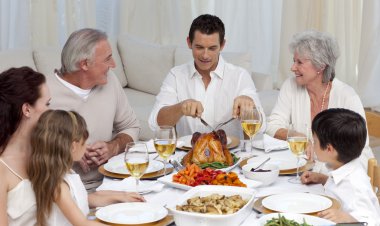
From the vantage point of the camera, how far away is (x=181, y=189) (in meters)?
2.27

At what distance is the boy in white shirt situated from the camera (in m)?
2.13

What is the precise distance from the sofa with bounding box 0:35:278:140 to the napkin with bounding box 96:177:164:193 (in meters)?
2.46

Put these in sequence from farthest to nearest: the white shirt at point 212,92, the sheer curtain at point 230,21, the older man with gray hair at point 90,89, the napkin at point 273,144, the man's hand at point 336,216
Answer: the sheer curtain at point 230,21 → the white shirt at point 212,92 → the older man with gray hair at point 90,89 → the napkin at point 273,144 → the man's hand at point 336,216

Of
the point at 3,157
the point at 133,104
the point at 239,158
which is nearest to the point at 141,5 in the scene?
the point at 133,104

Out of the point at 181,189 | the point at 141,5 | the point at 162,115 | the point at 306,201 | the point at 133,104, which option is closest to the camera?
the point at 306,201

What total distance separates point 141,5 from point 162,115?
336cm

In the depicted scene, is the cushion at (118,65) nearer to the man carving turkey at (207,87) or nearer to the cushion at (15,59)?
the cushion at (15,59)

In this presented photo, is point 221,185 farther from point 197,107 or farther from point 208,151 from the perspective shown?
point 197,107

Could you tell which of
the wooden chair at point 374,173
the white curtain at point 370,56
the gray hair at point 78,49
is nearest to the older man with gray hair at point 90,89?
the gray hair at point 78,49

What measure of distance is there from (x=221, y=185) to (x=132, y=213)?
301 millimetres

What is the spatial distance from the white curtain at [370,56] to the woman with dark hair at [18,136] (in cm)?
324

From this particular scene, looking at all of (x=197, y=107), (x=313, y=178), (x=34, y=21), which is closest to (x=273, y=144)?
(x=197, y=107)

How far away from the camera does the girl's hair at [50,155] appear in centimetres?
201

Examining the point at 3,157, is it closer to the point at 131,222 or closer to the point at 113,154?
the point at 131,222
